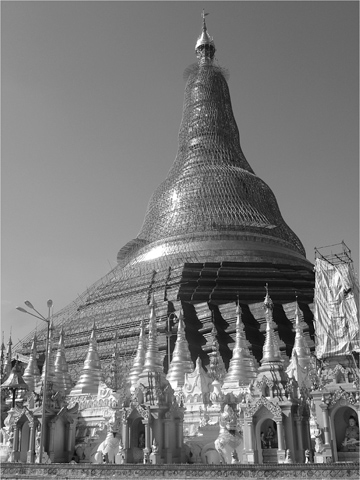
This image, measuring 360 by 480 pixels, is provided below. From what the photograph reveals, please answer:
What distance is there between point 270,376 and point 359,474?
30.6ft

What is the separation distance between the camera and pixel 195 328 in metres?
41.0

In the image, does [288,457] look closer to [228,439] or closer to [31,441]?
[228,439]

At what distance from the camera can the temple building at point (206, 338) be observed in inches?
909

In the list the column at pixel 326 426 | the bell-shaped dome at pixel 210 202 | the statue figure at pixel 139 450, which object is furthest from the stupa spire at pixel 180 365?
the bell-shaped dome at pixel 210 202

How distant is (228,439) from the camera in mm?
23719

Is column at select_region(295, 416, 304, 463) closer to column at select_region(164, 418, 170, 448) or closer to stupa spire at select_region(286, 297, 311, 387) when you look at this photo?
stupa spire at select_region(286, 297, 311, 387)

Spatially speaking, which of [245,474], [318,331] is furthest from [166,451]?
[318,331]

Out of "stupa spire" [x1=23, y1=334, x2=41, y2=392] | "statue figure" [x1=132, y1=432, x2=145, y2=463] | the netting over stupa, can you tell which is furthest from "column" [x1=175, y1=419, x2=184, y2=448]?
"stupa spire" [x1=23, y1=334, x2=41, y2=392]

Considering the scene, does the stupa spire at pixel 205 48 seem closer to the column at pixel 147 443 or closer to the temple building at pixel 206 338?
the temple building at pixel 206 338

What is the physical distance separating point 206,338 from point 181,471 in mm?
23420

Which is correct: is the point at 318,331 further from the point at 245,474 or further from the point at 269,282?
the point at 269,282

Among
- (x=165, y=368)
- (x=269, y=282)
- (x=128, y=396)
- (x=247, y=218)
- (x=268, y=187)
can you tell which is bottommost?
(x=128, y=396)

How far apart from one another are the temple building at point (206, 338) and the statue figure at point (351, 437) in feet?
0.15

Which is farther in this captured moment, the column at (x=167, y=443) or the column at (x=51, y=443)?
the column at (x=51, y=443)
